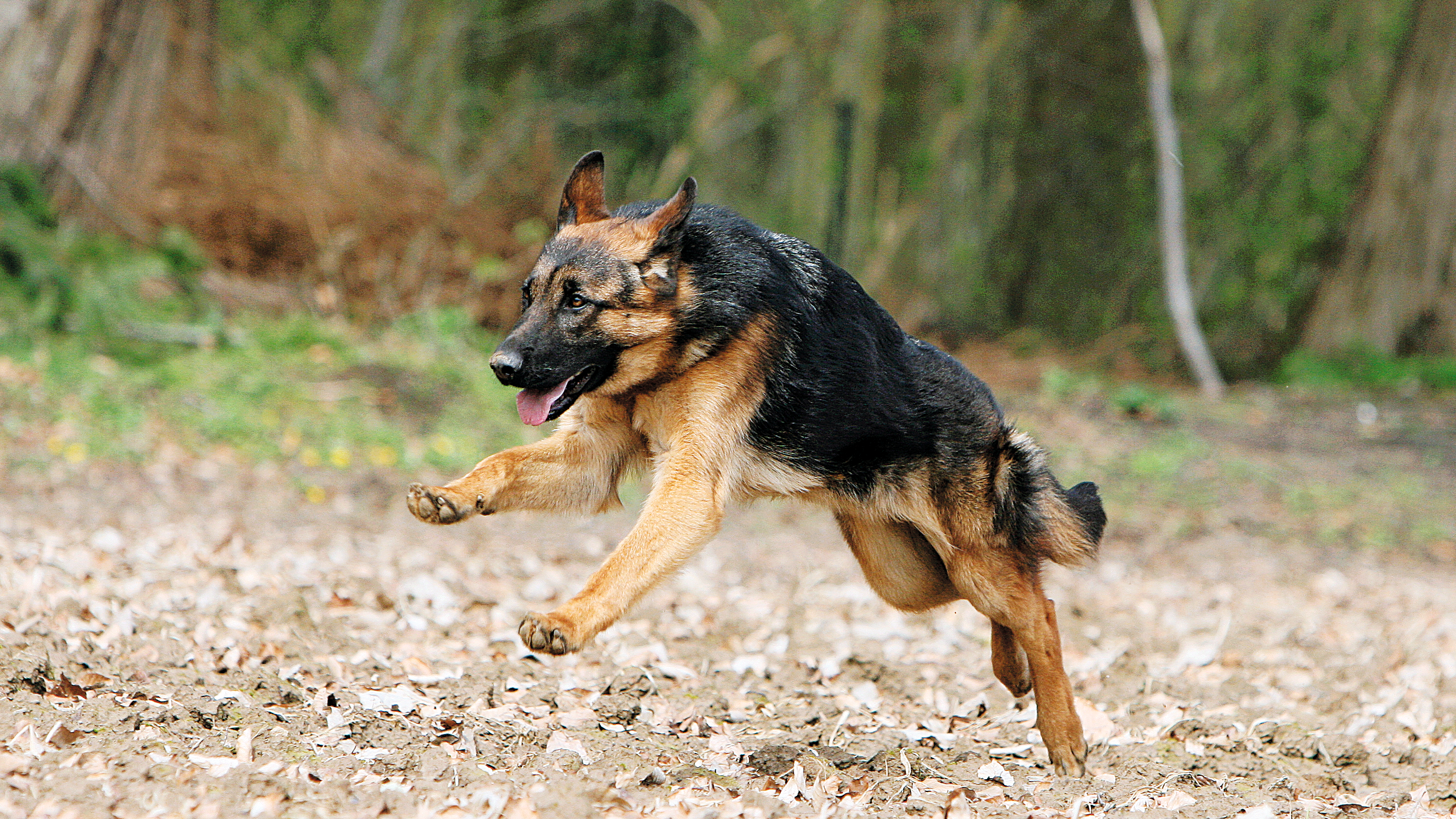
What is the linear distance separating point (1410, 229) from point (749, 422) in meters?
12.2

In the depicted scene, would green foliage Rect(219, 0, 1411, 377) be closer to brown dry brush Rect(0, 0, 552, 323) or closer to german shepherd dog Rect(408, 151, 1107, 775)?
brown dry brush Rect(0, 0, 552, 323)

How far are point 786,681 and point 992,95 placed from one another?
1419 centimetres

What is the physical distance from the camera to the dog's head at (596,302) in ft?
13.3

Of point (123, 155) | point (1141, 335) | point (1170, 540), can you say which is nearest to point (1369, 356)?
point (1141, 335)

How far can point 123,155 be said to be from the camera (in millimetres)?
11453

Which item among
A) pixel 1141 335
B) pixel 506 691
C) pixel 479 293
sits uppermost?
pixel 506 691

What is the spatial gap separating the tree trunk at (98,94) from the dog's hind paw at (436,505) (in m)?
8.70

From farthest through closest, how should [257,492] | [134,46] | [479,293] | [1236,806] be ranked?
[479,293], [134,46], [257,492], [1236,806]

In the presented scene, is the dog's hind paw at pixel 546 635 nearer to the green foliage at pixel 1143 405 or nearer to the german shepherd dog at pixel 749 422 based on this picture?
the german shepherd dog at pixel 749 422

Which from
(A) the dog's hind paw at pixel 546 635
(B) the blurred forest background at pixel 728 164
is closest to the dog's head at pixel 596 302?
(A) the dog's hind paw at pixel 546 635

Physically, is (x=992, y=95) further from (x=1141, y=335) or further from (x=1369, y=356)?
(x=1369, y=356)

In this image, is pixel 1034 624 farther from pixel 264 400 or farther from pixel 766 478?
pixel 264 400

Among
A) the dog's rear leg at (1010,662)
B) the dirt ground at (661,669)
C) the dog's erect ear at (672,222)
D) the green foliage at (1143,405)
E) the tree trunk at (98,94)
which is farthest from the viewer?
the green foliage at (1143,405)

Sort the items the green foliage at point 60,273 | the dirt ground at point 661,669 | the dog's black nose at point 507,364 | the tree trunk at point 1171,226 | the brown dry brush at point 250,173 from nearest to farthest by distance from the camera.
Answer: the dirt ground at point 661,669 < the dog's black nose at point 507,364 < the green foliage at point 60,273 < the brown dry brush at point 250,173 < the tree trunk at point 1171,226
